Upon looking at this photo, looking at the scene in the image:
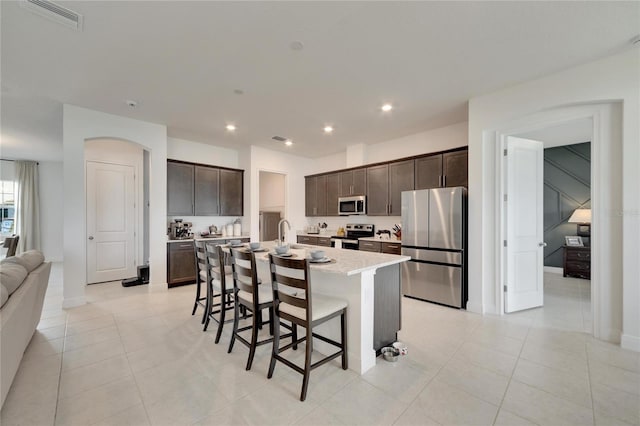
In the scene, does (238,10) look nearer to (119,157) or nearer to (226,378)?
(226,378)

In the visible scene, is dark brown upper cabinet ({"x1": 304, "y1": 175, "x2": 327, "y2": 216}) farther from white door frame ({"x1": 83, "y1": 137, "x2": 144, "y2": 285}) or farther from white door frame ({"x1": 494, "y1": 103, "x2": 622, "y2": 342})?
white door frame ({"x1": 494, "y1": 103, "x2": 622, "y2": 342})

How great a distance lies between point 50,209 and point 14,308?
7.71m

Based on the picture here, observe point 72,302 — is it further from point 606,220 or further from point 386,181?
point 606,220

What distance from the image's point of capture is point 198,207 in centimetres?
534

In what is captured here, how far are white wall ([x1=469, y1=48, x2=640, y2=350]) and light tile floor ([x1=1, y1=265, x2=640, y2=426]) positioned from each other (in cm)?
52

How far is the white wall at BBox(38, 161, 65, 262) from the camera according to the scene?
7.27 meters

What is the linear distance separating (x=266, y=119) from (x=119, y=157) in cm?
345

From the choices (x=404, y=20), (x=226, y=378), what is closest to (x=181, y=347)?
(x=226, y=378)

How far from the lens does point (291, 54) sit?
258 cm

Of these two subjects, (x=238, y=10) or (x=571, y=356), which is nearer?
(x=238, y=10)

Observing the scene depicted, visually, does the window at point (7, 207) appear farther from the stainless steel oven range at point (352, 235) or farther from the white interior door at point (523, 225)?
the white interior door at point (523, 225)

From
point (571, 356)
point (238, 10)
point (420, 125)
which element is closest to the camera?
point (238, 10)

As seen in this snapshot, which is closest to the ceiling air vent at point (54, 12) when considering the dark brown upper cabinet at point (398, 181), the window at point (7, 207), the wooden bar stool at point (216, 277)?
the wooden bar stool at point (216, 277)

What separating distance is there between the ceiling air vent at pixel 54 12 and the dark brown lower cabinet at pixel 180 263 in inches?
133
